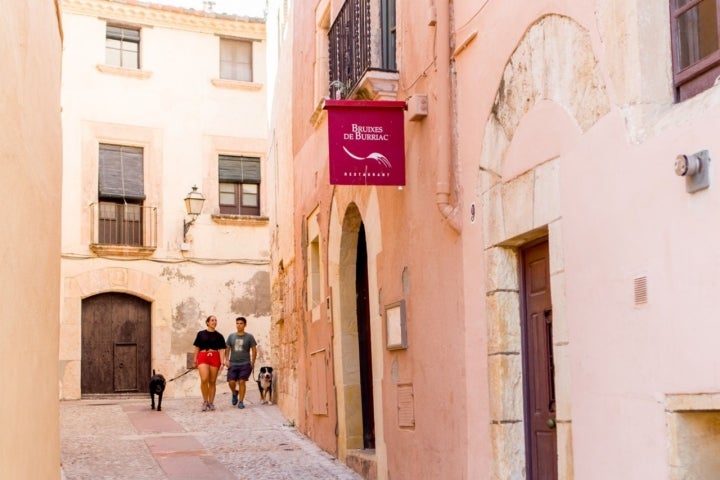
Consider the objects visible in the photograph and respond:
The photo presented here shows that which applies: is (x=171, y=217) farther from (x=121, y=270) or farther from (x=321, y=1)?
(x=321, y=1)

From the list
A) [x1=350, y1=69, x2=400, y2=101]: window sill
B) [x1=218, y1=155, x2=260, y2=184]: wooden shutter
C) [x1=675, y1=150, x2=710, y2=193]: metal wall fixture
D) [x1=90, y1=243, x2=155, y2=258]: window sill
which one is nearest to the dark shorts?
[x1=90, y1=243, x2=155, y2=258]: window sill

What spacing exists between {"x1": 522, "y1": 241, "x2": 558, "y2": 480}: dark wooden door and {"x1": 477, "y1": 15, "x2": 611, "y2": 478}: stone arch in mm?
60

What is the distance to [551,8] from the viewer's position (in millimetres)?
5750

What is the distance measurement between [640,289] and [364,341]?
643cm

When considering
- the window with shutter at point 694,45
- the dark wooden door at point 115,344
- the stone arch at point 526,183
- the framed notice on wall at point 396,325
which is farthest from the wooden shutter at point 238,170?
the window with shutter at point 694,45

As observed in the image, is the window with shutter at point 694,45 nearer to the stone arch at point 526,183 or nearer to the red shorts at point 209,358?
the stone arch at point 526,183

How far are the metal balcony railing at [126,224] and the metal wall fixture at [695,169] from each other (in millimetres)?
17968

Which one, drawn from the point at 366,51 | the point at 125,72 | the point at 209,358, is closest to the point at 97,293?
the point at 125,72

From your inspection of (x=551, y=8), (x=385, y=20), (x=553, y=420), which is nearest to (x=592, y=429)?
(x=553, y=420)

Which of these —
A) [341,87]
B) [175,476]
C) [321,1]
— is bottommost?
[175,476]

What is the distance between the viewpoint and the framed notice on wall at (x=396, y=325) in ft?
28.0

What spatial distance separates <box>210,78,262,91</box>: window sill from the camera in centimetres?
2259

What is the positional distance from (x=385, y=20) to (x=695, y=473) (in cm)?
583

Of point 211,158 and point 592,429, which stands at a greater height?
point 211,158
